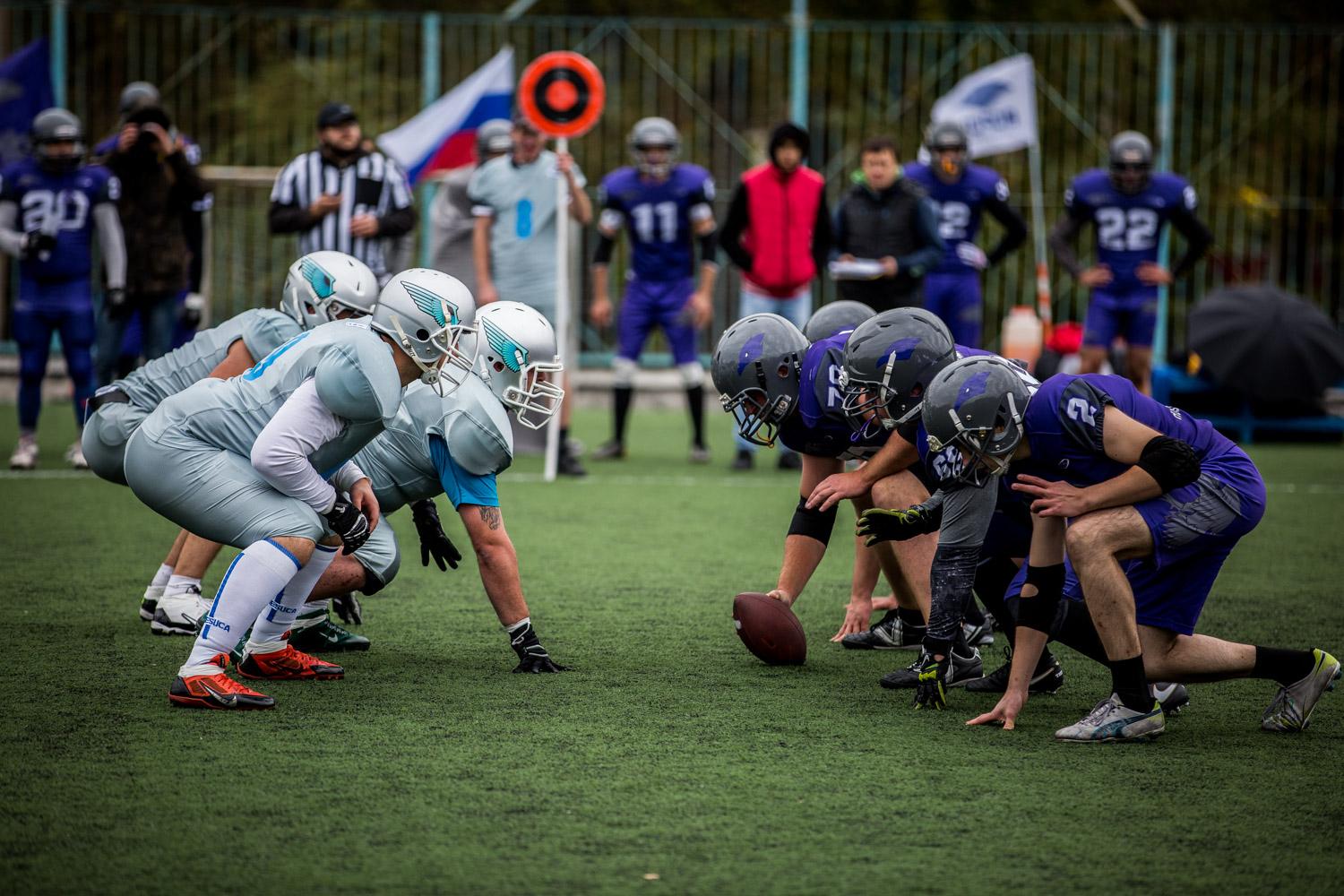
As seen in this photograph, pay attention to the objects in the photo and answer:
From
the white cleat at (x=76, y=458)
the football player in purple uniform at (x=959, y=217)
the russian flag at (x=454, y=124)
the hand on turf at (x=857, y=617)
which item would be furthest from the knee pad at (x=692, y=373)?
the hand on turf at (x=857, y=617)

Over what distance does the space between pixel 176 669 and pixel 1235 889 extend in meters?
3.35

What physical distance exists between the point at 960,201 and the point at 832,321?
5.30 metres

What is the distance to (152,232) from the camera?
984 cm

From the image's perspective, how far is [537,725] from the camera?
445 centimetres

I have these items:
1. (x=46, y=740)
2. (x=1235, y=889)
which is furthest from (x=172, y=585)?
(x=1235, y=889)

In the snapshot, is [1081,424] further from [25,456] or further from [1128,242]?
[25,456]

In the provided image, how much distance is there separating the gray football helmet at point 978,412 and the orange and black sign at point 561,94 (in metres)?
5.68

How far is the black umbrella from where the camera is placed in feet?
38.5

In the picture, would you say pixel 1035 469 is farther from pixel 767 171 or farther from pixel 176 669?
pixel 767 171

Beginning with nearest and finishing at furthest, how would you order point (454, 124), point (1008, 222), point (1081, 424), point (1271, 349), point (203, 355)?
point (1081, 424) < point (203, 355) < point (1008, 222) < point (1271, 349) < point (454, 124)

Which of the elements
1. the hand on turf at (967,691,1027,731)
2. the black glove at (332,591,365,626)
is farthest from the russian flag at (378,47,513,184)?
the hand on turf at (967,691,1027,731)

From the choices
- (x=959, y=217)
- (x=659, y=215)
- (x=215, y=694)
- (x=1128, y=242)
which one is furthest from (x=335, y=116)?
(x=215, y=694)

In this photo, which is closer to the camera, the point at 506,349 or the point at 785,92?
the point at 506,349

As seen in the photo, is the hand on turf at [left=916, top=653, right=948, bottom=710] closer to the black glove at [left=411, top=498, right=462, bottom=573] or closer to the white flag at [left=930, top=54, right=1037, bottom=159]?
the black glove at [left=411, top=498, right=462, bottom=573]
